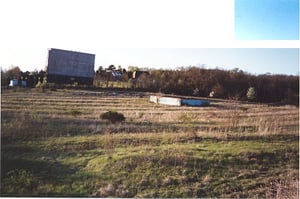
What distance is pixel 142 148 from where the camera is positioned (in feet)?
14.3

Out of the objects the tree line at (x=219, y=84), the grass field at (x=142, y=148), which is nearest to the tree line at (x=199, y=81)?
the tree line at (x=219, y=84)

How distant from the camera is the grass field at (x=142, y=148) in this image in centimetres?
414

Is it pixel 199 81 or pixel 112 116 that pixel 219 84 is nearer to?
pixel 199 81

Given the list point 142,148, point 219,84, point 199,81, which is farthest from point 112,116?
point 219,84

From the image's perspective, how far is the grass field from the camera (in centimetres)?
414

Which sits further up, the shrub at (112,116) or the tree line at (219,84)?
the tree line at (219,84)

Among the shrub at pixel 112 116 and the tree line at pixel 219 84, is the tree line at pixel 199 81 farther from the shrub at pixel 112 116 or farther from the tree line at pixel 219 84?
the shrub at pixel 112 116

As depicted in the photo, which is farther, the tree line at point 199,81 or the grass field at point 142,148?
the tree line at point 199,81

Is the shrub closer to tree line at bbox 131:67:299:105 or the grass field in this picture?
the grass field

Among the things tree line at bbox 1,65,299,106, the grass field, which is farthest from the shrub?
tree line at bbox 1,65,299,106

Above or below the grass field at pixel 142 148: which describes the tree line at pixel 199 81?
above

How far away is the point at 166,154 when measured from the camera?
14.1 ft

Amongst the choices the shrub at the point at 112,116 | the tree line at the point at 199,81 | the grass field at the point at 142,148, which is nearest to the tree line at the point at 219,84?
the tree line at the point at 199,81

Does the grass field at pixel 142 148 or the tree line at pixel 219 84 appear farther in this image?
the tree line at pixel 219 84
